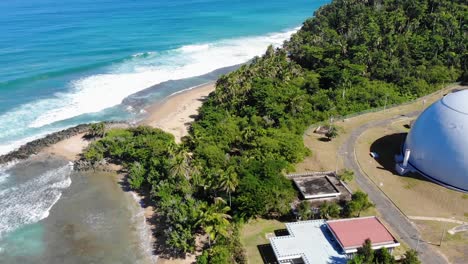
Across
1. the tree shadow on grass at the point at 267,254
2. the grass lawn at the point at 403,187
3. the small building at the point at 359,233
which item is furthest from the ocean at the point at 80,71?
the grass lawn at the point at 403,187

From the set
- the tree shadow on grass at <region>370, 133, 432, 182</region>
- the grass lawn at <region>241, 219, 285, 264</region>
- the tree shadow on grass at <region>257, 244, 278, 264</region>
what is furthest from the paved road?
the tree shadow on grass at <region>257, 244, 278, 264</region>

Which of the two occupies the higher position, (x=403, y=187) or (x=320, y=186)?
(x=320, y=186)

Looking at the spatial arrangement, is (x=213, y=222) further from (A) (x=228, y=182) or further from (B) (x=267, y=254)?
(B) (x=267, y=254)

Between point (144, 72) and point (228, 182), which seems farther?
point (144, 72)

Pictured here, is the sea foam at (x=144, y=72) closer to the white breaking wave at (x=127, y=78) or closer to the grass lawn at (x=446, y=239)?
the white breaking wave at (x=127, y=78)

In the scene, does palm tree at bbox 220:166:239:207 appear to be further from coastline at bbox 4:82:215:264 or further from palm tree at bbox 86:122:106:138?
palm tree at bbox 86:122:106:138

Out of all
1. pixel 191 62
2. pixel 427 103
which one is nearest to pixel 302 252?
pixel 427 103

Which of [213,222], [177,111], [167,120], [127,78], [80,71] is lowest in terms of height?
[213,222]

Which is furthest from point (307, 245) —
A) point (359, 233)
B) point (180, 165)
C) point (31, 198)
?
point (31, 198)
